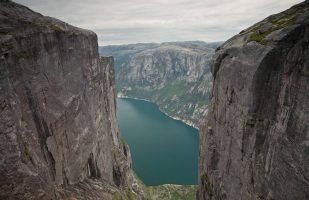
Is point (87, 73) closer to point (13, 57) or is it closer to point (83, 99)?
point (83, 99)

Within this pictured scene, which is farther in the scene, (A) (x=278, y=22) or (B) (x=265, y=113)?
(A) (x=278, y=22)

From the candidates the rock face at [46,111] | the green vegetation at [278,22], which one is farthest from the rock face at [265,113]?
the rock face at [46,111]

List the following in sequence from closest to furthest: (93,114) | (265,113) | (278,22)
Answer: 1. (265,113)
2. (278,22)
3. (93,114)

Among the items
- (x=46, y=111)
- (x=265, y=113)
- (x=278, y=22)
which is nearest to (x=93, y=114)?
(x=46, y=111)

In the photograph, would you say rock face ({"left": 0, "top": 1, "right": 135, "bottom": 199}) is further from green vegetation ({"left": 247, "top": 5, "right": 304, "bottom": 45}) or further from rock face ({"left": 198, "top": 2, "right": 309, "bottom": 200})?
green vegetation ({"left": 247, "top": 5, "right": 304, "bottom": 45})

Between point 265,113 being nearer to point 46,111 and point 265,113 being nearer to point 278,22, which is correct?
point 278,22

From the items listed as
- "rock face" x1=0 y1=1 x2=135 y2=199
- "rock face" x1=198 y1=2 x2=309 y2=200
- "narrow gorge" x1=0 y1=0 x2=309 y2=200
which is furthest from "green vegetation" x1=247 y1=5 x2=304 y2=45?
"rock face" x1=0 y1=1 x2=135 y2=199

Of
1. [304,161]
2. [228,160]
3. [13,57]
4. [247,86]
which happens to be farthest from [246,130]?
[13,57]
